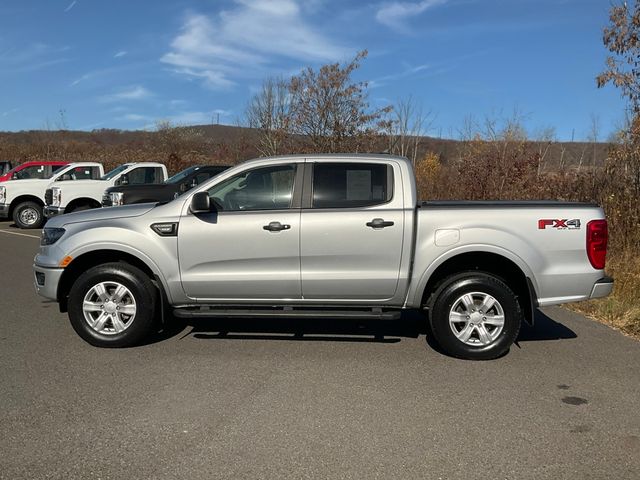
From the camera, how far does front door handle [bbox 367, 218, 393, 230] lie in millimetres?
5023

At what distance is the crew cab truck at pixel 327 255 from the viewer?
499 cm

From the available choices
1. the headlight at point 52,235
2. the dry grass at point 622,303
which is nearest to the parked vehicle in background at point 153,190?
the headlight at point 52,235

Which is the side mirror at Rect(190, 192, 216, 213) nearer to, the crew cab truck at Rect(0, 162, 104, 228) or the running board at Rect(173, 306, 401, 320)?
the running board at Rect(173, 306, 401, 320)

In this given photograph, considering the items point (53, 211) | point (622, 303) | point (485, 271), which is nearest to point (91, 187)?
point (53, 211)

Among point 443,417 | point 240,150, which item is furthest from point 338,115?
point 443,417

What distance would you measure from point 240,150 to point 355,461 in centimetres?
3316

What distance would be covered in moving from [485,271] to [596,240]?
3.29ft

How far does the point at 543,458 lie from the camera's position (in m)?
3.29

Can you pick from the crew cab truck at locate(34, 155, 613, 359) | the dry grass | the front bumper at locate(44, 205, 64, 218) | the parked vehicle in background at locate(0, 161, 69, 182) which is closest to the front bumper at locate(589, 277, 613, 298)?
the crew cab truck at locate(34, 155, 613, 359)

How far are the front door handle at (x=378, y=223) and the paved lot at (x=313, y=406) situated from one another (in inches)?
47.9

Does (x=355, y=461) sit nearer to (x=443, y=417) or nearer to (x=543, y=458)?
(x=443, y=417)

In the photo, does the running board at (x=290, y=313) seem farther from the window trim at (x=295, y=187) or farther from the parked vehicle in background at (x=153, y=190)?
the parked vehicle in background at (x=153, y=190)

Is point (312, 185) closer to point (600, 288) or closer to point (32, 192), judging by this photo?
point (600, 288)

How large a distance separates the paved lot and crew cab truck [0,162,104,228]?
11.0 m
